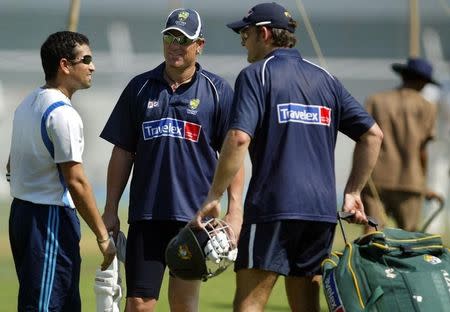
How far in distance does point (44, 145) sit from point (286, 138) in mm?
1189

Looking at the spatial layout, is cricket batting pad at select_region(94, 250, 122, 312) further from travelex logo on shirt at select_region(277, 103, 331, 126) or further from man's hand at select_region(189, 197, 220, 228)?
travelex logo on shirt at select_region(277, 103, 331, 126)

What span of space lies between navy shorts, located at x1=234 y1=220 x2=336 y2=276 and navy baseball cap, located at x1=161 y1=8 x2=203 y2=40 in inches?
49.2

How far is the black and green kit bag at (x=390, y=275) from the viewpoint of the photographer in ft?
20.0

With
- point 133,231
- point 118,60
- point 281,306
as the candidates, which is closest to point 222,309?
point 281,306

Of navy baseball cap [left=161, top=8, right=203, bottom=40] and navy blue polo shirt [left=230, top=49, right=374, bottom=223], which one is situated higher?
navy baseball cap [left=161, top=8, right=203, bottom=40]

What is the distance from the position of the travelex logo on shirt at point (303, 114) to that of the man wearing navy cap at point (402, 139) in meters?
5.26

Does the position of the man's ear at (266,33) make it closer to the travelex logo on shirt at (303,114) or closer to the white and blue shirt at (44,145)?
the travelex logo on shirt at (303,114)

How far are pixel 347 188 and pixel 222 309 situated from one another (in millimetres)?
3645

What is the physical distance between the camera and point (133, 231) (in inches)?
281

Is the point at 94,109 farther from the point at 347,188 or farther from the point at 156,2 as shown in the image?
the point at 347,188

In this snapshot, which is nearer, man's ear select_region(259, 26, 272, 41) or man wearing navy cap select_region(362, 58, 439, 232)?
man's ear select_region(259, 26, 272, 41)

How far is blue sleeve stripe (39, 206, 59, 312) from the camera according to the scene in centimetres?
645

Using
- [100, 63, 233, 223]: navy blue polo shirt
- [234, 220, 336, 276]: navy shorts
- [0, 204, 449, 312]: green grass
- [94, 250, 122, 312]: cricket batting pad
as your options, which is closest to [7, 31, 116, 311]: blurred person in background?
[94, 250, 122, 312]: cricket batting pad

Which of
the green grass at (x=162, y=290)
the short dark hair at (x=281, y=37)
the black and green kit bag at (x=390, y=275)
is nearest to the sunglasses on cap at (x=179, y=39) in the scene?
the short dark hair at (x=281, y=37)
